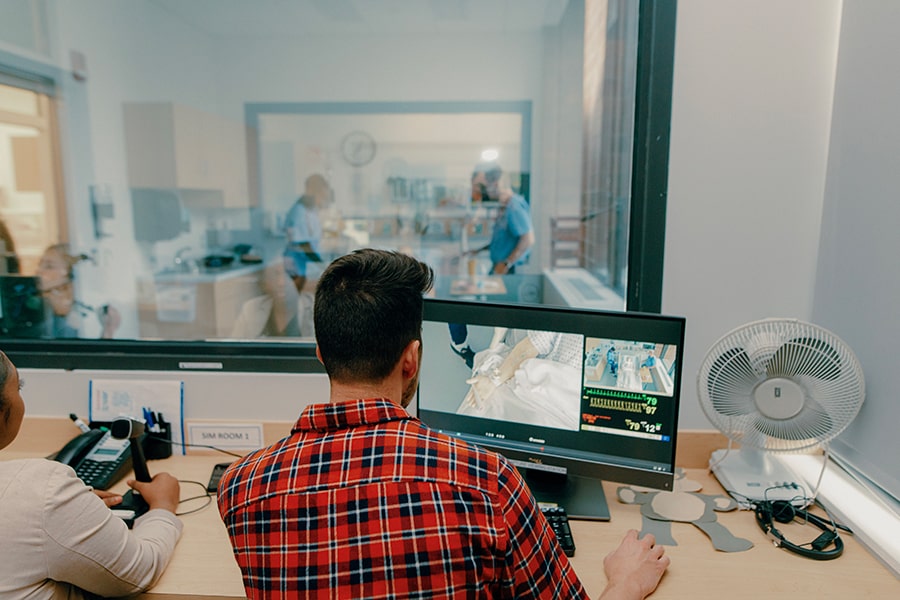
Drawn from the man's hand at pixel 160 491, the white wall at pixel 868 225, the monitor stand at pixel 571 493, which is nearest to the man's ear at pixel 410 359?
the monitor stand at pixel 571 493

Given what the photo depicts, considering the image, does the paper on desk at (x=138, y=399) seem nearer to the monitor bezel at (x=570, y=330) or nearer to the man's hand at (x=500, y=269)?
the monitor bezel at (x=570, y=330)

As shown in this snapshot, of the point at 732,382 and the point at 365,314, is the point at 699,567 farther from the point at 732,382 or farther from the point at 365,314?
the point at 365,314

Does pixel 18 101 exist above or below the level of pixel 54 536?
above

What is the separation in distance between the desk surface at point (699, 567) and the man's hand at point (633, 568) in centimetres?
3

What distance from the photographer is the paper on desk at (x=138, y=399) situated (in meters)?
1.67

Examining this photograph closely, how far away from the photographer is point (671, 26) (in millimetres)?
1460

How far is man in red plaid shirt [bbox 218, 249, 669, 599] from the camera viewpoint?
2.38ft

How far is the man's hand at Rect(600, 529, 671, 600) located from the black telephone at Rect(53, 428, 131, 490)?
1.15m

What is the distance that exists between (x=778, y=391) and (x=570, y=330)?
497 mm

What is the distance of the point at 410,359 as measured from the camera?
879mm

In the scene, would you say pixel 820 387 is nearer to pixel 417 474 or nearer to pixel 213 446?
pixel 417 474

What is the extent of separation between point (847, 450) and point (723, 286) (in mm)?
472

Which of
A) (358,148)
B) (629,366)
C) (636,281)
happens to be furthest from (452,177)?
(629,366)

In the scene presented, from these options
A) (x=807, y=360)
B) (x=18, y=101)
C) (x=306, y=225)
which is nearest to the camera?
(x=807, y=360)
